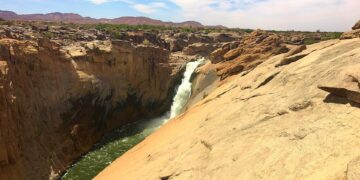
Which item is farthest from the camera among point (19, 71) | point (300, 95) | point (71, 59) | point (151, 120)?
point (151, 120)

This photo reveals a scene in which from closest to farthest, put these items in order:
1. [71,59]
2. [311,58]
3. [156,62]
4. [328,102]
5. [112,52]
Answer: [328,102], [311,58], [71,59], [112,52], [156,62]

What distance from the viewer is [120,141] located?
3183 centimetres

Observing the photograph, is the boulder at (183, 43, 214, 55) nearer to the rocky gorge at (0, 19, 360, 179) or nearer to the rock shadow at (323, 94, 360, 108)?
the rocky gorge at (0, 19, 360, 179)

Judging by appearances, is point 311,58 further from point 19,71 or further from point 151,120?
point 151,120

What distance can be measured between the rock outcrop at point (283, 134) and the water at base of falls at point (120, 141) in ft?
33.9

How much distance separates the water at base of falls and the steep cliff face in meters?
0.81

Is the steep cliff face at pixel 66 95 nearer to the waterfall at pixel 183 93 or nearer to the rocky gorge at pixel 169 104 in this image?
the rocky gorge at pixel 169 104

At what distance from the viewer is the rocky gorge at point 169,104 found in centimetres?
1031

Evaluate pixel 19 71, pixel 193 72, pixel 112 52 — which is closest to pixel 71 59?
pixel 112 52

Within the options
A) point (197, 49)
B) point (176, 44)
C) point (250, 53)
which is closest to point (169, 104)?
point (250, 53)

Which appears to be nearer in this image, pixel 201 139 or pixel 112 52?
pixel 201 139

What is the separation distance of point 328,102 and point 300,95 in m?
1.54

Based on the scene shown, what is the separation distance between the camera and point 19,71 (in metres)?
24.4

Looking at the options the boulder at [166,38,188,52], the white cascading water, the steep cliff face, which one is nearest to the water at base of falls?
the white cascading water
